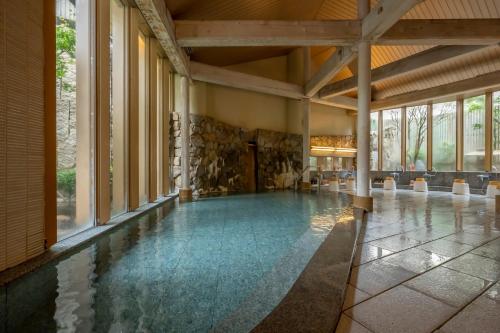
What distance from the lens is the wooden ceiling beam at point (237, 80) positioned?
736 cm

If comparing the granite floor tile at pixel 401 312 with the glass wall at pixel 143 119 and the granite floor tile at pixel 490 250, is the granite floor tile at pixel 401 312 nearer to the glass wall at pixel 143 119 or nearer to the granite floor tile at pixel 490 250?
the granite floor tile at pixel 490 250

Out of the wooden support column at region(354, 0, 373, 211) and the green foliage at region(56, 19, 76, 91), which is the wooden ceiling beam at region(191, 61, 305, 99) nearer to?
the wooden support column at region(354, 0, 373, 211)

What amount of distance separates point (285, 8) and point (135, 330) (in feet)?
27.3

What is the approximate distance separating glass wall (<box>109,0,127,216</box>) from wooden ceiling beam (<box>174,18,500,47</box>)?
1.28 meters

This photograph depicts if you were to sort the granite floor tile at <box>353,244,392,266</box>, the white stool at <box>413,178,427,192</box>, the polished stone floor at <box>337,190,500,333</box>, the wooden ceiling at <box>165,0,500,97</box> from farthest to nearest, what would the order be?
1. the white stool at <box>413,178,427,192</box>
2. the wooden ceiling at <box>165,0,500,97</box>
3. the granite floor tile at <box>353,244,392,266</box>
4. the polished stone floor at <box>337,190,500,333</box>

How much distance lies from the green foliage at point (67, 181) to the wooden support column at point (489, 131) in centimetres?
1254

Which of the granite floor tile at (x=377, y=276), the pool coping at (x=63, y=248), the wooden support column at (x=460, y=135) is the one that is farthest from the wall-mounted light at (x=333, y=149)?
the granite floor tile at (x=377, y=276)

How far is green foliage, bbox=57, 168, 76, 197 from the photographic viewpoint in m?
2.80

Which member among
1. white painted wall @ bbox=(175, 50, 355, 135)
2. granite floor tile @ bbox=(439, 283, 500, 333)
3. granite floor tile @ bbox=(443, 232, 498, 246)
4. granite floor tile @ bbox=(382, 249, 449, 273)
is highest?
white painted wall @ bbox=(175, 50, 355, 135)

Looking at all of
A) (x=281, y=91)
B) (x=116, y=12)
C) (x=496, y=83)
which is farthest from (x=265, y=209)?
(x=496, y=83)

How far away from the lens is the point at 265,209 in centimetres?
539

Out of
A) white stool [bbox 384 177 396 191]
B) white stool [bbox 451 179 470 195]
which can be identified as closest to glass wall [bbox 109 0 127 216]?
white stool [bbox 384 177 396 191]

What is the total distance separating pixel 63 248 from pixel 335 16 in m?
10.2

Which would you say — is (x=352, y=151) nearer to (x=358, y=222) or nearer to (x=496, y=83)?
(x=496, y=83)
